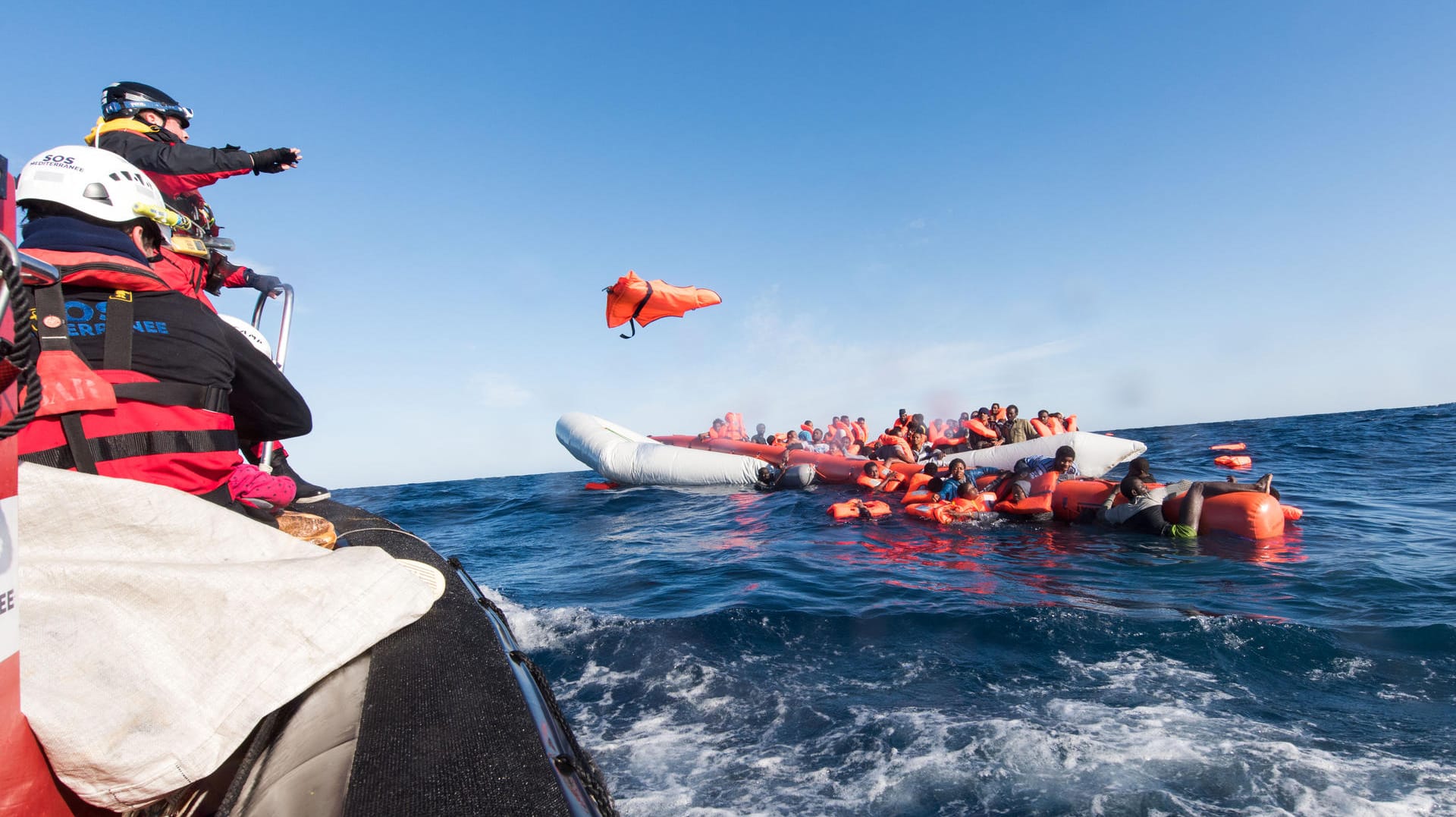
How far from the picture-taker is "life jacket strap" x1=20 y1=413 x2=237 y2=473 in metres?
1.68

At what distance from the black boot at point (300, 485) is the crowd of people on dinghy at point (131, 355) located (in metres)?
2.71

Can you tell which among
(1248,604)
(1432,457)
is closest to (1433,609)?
(1248,604)

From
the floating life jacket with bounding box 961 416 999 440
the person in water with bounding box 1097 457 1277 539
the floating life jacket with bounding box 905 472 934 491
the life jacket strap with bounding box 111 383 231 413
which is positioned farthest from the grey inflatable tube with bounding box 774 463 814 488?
the life jacket strap with bounding box 111 383 231 413

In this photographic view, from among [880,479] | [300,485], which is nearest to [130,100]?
[300,485]

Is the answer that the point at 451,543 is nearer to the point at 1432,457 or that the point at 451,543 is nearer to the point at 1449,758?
the point at 1449,758

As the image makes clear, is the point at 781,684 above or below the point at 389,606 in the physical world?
below

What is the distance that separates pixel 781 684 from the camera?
149 inches

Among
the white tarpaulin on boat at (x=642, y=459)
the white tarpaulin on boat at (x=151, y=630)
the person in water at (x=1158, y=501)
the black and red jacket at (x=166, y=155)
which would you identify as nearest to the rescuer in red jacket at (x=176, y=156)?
the black and red jacket at (x=166, y=155)

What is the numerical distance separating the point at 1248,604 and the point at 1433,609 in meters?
1.04

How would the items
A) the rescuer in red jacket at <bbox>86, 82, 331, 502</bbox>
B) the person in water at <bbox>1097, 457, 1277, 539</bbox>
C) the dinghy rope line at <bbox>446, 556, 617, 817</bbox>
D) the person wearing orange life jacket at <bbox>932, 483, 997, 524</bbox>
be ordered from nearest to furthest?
the dinghy rope line at <bbox>446, 556, 617, 817</bbox>, the rescuer in red jacket at <bbox>86, 82, 331, 502</bbox>, the person in water at <bbox>1097, 457, 1277, 539</bbox>, the person wearing orange life jacket at <bbox>932, 483, 997, 524</bbox>

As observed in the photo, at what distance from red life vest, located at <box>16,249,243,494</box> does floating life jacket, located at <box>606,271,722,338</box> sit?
5585mm

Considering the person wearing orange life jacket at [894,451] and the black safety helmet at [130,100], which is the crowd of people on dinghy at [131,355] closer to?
the black safety helmet at [130,100]

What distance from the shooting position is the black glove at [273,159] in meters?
3.34

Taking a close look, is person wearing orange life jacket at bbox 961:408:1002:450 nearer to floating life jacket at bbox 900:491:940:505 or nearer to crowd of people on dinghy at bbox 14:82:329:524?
floating life jacket at bbox 900:491:940:505
